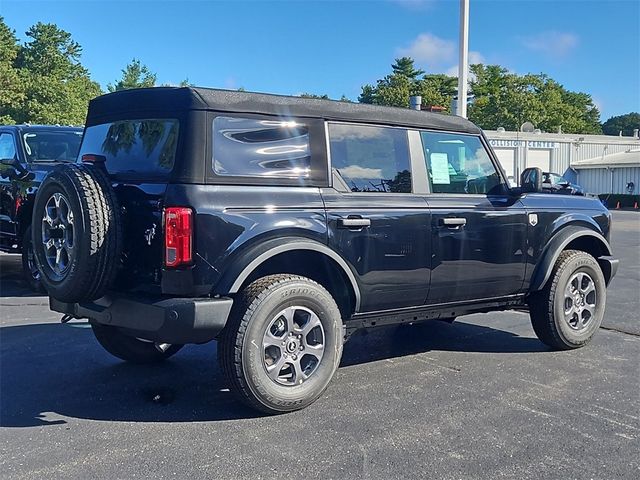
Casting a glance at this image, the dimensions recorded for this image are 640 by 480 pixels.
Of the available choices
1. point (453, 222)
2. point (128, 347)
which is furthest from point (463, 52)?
point (128, 347)

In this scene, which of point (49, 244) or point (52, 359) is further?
point (52, 359)

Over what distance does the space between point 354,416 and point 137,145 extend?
222 centimetres

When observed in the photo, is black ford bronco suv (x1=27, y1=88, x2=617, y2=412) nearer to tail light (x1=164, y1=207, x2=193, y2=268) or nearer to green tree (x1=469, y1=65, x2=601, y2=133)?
tail light (x1=164, y1=207, x2=193, y2=268)

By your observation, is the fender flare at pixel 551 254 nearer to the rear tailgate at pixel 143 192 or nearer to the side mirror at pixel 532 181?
the side mirror at pixel 532 181

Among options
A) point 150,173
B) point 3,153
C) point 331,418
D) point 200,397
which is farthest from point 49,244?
point 3,153

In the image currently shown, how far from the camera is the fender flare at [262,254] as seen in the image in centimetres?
376

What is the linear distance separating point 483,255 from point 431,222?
605 mm

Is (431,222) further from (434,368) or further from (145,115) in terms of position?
(145,115)

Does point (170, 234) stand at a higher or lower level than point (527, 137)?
lower

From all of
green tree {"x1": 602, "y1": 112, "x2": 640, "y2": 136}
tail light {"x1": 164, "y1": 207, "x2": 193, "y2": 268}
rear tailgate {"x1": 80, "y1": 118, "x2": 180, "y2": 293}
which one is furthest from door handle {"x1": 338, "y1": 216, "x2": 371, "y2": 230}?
green tree {"x1": 602, "y1": 112, "x2": 640, "y2": 136}

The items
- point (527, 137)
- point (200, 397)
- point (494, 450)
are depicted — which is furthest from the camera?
point (527, 137)

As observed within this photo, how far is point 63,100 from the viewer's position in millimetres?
37000

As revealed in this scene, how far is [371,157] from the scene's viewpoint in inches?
180

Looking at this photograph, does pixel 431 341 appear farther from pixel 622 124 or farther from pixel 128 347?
pixel 622 124
